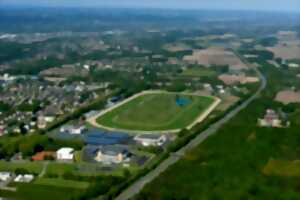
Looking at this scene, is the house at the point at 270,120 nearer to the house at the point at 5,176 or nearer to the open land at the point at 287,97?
the open land at the point at 287,97

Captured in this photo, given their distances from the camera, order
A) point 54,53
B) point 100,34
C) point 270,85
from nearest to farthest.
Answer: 1. point 270,85
2. point 54,53
3. point 100,34

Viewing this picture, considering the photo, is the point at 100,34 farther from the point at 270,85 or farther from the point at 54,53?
the point at 270,85

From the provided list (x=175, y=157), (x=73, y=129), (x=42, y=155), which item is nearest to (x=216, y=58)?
(x=73, y=129)

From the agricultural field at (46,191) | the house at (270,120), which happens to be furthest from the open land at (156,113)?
the agricultural field at (46,191)

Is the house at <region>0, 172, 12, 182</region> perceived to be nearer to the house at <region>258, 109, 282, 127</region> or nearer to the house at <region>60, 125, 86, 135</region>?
the house at <region>60, 125, 86, 135</region>

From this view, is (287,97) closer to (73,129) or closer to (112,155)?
(73,129)

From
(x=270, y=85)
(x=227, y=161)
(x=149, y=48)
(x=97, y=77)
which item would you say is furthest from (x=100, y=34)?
(x=227, y=161)
